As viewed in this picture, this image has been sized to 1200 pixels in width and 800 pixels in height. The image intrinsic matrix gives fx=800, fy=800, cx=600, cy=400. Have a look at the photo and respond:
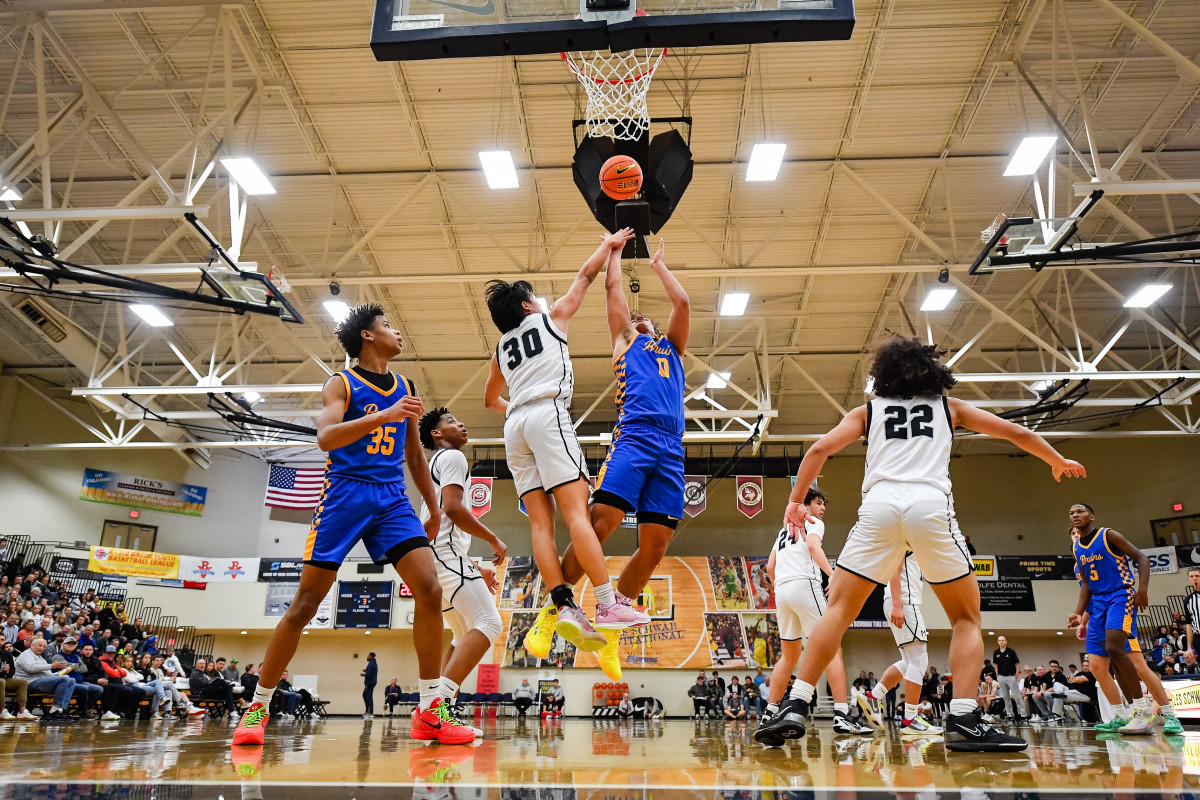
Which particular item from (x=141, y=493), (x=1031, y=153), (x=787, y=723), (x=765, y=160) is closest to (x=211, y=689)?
(x=141, y=493)

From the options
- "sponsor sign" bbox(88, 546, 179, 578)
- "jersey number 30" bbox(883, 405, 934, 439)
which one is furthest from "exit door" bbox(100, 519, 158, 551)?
"jersey number 30" bbox(883, 405, 934, 439)

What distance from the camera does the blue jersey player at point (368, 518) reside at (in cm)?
372

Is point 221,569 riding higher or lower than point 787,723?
higher

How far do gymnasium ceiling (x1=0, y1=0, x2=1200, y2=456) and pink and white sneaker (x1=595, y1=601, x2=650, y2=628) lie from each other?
8.73 meters

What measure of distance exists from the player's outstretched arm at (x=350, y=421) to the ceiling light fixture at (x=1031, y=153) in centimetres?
1074

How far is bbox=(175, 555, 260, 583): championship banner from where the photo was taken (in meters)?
23.7

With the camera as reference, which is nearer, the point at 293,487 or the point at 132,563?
the point at 132,563

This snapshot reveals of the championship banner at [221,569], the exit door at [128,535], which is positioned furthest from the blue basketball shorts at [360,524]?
the exit door at [128,535]

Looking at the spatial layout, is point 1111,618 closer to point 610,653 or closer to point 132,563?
point 610,653

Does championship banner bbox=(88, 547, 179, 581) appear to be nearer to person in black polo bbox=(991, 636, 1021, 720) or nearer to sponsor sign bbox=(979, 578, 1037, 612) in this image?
person in black polo bbox=(991, 636, 1021, 720)

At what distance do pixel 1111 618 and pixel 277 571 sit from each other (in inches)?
882

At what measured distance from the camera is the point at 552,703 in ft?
69.9

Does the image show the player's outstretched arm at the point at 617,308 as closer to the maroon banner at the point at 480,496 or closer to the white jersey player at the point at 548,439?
A: the white jersey player at the point at 548,439

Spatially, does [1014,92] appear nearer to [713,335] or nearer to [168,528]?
[713,335]
